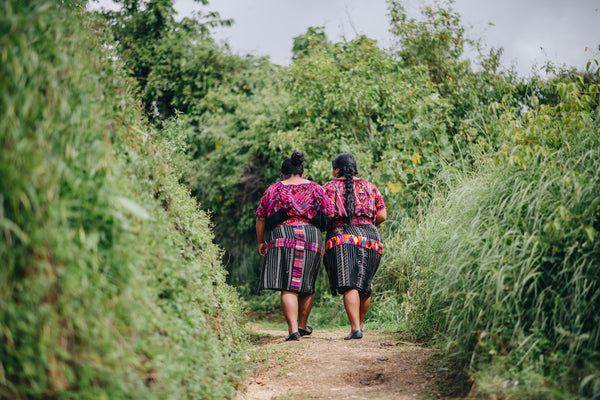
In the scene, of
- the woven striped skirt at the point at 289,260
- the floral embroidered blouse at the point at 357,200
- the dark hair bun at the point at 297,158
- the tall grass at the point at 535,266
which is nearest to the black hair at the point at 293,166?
the dark hair bun at the point at 297,158

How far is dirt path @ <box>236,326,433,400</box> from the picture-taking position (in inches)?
140

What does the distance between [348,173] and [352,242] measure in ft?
2.40

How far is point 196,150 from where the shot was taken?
36.3 ft

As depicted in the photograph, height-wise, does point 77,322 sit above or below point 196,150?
below

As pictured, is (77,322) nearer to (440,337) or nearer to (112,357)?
(112,357)

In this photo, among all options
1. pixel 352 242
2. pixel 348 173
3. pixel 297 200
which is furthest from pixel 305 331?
pixel 348 173

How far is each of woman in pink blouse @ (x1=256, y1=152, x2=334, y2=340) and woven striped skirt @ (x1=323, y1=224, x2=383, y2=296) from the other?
0.74 ft

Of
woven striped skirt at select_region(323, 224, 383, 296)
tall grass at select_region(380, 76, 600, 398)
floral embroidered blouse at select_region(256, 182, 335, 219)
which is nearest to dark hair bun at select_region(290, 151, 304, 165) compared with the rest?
floral embroidered blouse at select_region(256, 182, 335, 219)

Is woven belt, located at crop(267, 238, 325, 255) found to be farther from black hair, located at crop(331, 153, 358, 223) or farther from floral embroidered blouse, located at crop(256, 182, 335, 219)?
black hair, located at crop(331, 153, 358, 223)

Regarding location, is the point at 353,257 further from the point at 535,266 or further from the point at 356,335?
the point at 535,266

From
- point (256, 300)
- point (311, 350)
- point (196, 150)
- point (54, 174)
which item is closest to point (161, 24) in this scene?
point (196, 150)

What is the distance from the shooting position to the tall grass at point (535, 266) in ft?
9.09

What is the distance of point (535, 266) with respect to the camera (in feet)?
10.2

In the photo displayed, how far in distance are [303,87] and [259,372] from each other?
5.75m
